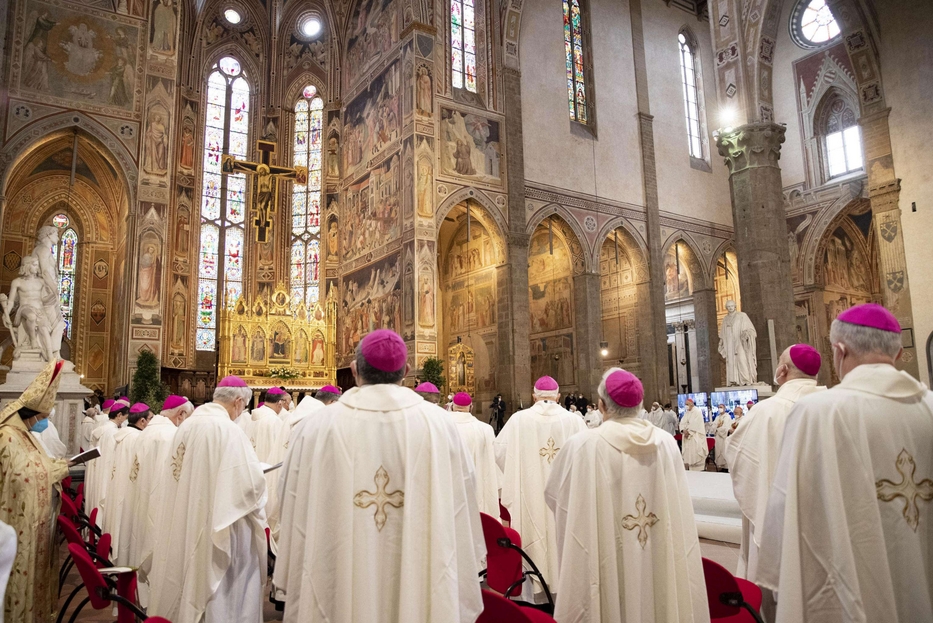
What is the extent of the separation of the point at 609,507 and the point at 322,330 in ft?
61.5

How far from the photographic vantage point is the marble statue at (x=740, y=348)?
1662 cm

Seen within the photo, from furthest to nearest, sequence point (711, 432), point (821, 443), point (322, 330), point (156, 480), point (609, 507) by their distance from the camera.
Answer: point (322, 330) < point (711, 432) < point (156, 480) < point (609, 507) < point (821, 443)

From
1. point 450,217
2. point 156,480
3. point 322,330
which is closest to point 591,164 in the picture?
point 450,217

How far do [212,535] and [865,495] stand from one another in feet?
11.5

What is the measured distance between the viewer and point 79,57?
18.3 meters

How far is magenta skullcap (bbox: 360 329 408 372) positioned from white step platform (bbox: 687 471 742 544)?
4.76 meters

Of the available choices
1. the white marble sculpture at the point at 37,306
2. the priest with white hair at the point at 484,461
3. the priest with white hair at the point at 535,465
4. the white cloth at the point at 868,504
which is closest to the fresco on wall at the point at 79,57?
the white marble sculpture at the point at 37,306

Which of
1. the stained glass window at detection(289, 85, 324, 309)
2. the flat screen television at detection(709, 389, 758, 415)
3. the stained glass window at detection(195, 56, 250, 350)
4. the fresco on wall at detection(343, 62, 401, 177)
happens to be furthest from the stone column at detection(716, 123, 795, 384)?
the stained glass window at detection(195, 56, 250, 350)

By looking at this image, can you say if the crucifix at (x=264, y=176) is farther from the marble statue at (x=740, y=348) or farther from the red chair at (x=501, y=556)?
the red chair at (x=501, y=556)

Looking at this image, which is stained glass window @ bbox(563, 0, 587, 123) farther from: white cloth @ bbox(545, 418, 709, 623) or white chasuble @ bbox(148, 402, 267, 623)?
white cloth @ bbox(545, 418, 709, 623)

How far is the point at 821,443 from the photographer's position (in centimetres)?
253

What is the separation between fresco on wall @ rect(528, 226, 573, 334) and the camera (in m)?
25.4

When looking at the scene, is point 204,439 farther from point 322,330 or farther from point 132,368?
point 322,330

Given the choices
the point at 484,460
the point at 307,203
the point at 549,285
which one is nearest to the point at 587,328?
the point at 549,285
